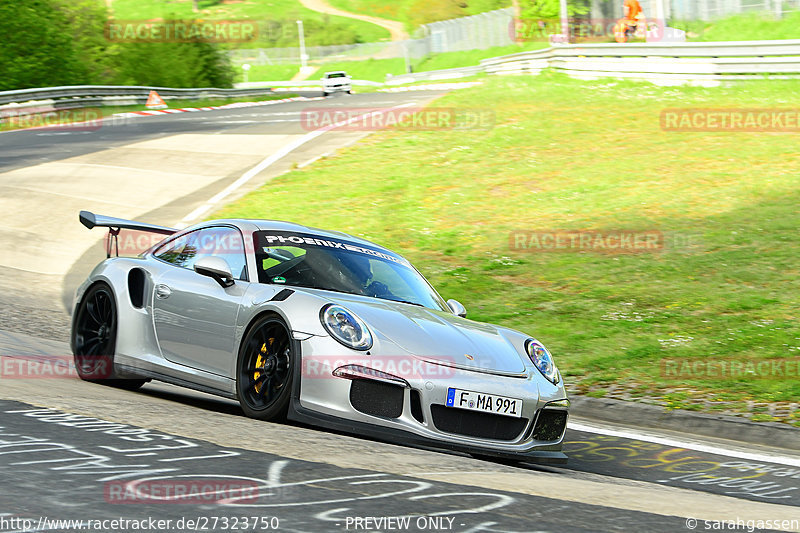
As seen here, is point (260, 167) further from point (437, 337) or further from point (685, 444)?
point (437, 337)

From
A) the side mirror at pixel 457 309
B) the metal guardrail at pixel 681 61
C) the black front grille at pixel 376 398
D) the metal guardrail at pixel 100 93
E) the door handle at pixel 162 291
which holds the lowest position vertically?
the black front grille at pixel 376 398

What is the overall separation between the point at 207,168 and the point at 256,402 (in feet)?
49.6

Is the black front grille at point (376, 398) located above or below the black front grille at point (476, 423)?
above

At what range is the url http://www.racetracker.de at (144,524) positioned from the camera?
→ 130 inches

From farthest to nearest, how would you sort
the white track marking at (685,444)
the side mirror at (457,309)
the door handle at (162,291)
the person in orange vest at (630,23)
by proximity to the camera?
the person in orange vest at (630,23) → the side mirror at (457,309) → the door handle at (162,291) → the white track marking at (685,444)

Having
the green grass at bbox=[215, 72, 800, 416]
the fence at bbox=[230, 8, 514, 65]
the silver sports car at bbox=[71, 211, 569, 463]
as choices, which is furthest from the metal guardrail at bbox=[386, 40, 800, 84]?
the fence at bbox=[230, 8, 514, 65]

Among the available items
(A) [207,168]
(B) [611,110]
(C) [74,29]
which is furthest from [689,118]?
(C) [74,29]

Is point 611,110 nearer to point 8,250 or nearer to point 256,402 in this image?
point 8,250

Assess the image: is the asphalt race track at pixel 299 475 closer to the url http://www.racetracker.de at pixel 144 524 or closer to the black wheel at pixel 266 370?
the url http://www.racetracker.de at pixel 144 524

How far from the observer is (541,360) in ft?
21.5

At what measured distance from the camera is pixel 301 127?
2628cm

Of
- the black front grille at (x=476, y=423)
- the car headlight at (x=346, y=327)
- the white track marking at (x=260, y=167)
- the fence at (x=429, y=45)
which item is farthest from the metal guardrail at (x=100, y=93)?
the black front grille at (x=476, y=423)

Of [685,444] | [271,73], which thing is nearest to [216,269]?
[685,444]

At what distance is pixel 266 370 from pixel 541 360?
1.79m
